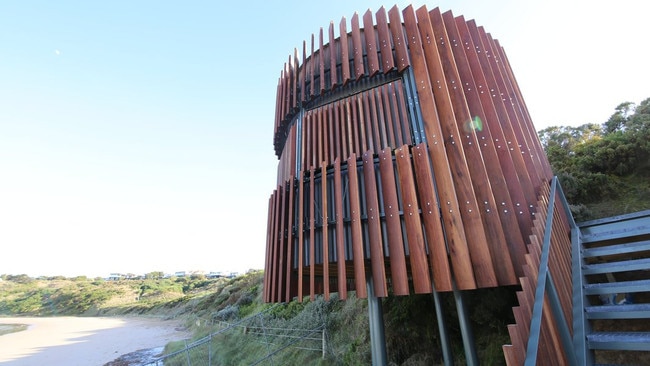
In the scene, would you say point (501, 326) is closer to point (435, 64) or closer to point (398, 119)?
point (398, 119)

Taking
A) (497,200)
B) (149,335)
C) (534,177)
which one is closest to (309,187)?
(497,200)

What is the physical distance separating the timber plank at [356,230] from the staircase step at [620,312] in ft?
8.00

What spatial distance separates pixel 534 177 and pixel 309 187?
12.6 feet

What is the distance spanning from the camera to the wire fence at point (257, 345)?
9.41 m

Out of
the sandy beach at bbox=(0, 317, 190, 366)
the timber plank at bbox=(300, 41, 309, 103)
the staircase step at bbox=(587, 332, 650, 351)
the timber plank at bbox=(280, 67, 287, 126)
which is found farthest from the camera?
the sandy beach at bbox=(0, 317, 190, 366)

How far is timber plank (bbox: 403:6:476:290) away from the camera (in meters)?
3.90

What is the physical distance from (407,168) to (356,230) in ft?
4.13

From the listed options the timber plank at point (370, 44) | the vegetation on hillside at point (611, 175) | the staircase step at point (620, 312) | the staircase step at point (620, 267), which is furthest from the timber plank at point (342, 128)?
the vegetation on hillside at point (611, 175)

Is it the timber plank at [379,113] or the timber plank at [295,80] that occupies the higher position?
the timber plank at [295,80]

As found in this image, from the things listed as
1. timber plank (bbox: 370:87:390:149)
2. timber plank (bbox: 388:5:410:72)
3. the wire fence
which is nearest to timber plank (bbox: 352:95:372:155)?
timber plank (bbox: 370:87:390:149)

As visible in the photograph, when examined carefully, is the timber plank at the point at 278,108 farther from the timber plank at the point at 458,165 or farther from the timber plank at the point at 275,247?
the timber plank at the point at 458,165

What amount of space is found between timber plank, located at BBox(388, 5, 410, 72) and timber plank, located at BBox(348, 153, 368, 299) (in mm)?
2008

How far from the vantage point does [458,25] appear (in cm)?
596

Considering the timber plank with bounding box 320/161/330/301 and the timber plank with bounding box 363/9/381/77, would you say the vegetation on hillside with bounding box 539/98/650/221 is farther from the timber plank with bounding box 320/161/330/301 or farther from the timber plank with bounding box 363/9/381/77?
the timber plank with bounding box 320/161/330/301
